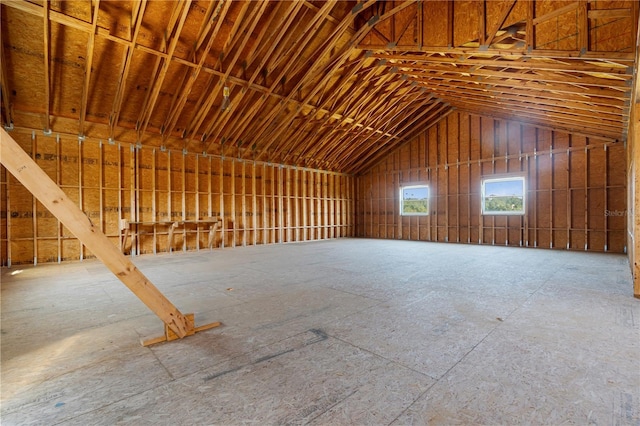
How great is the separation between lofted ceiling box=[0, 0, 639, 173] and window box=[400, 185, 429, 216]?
4.59 meters

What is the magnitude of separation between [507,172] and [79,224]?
13.9m

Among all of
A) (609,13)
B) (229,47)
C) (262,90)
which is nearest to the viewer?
(609,13)

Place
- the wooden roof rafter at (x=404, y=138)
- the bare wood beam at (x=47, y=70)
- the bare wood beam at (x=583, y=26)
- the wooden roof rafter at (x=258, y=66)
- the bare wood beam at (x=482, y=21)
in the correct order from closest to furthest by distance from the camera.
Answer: the bare wood beam at (x=583, y=26), the bare wood beam at (x=482, y=21), the bare wood beam at (x=47, y=70), the wooden roof rafter at (x=258, y=66), the wooden roof rafter at (x=404, y=138)

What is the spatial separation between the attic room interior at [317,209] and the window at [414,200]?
11 cm

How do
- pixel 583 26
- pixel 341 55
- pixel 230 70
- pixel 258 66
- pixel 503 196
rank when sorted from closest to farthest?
pixel 583 26 < pixel 230 70 < pixel 258 66 < pixel 341 55 < pixel 503 196

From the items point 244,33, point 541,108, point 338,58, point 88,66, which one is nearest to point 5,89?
point 88,66

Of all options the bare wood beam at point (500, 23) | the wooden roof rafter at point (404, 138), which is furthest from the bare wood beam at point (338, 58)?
the wooden roof rafter at point (404, 138)

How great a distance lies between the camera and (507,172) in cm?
1181

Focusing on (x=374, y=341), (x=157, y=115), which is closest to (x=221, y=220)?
(x=157, y=115)

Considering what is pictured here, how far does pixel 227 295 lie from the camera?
4559 mm

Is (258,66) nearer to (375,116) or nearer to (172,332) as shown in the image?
(375,116)

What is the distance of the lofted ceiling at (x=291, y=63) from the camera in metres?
5.44

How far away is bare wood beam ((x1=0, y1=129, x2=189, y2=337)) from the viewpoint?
2.08m

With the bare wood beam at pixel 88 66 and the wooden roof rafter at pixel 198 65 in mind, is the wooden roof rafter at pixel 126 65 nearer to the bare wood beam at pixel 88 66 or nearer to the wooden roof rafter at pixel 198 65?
the bare wood beam at pixel 88 66
